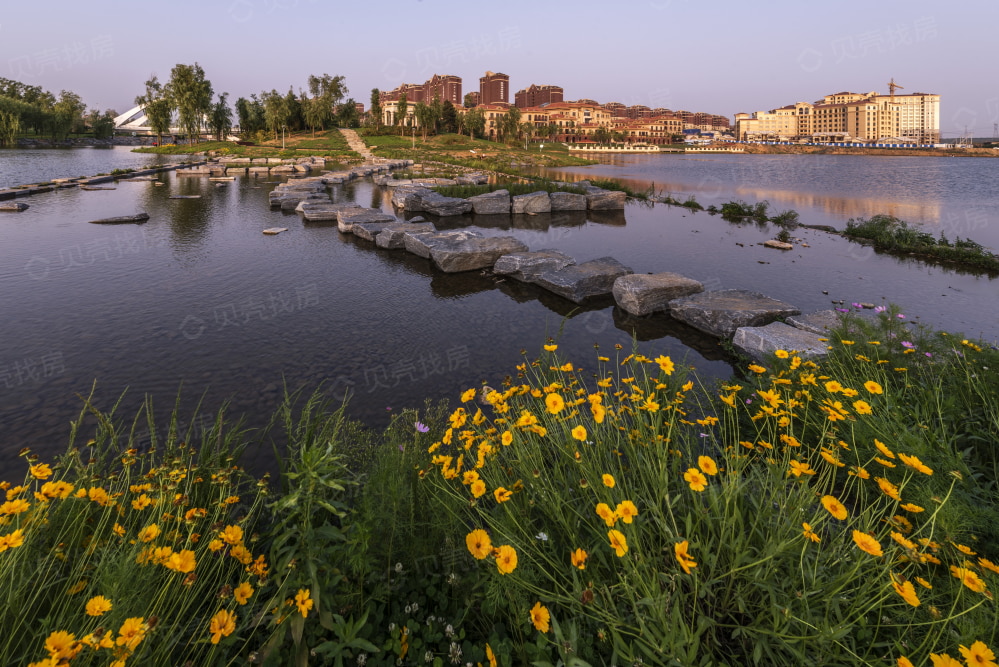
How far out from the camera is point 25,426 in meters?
4.97

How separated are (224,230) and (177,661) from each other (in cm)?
1643

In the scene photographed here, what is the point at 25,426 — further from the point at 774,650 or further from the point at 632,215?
the point at 632,215

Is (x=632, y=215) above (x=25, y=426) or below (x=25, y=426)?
above

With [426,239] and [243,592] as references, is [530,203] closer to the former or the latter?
[426,239]

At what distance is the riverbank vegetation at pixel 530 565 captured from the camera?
1896 millimetres

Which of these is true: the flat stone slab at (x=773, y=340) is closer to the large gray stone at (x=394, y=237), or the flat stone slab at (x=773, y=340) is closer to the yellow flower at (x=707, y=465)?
the yellow flower at (x=707, y=465)

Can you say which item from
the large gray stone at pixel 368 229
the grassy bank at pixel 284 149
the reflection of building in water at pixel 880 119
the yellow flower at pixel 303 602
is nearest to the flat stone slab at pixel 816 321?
the yellow flower at pixel 303 602

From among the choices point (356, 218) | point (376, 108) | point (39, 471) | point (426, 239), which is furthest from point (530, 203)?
point (376, 108)

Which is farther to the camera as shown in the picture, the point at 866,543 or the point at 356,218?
the point at 356,218

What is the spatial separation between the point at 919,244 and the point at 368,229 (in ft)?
55.7

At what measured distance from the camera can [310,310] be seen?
28.8ft

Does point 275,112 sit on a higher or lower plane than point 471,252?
higher

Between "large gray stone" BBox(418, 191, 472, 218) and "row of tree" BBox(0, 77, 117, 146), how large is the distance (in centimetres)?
8792

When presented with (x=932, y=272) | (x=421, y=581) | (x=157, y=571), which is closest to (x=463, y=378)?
(x=421, y=581)
